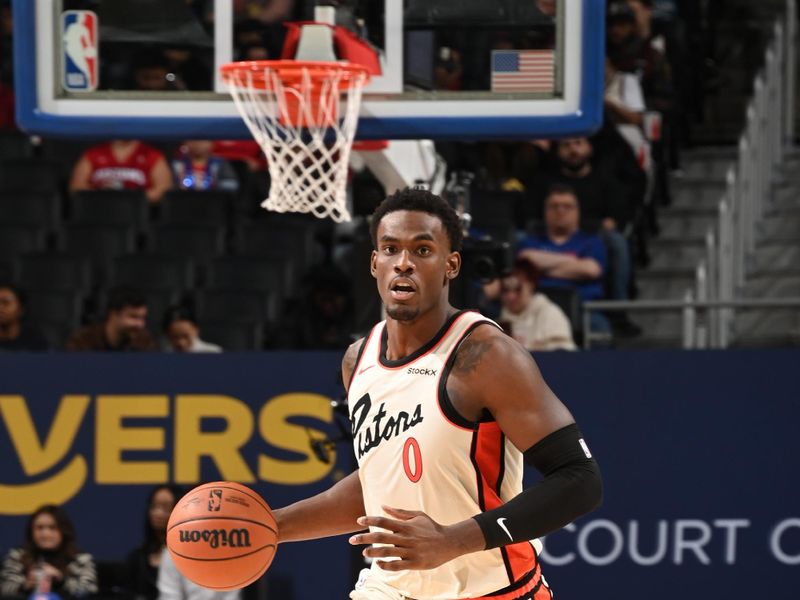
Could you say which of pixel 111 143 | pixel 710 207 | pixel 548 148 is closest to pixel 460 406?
pixel 548 148

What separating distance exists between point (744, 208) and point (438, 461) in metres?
7.57

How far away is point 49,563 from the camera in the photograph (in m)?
8.20

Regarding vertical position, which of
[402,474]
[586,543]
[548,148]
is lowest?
[586,543]

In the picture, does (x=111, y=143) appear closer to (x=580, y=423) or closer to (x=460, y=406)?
(x=580, y=423)

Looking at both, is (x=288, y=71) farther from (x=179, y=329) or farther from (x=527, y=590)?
(x=179, y=329)

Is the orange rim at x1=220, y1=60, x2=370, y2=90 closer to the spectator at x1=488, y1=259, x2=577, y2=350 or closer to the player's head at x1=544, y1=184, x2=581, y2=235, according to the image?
the spectator at x1=488, y1=259, x2=577, y2=350

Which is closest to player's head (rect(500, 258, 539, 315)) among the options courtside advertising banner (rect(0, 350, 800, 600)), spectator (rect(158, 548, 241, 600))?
courtside advertising banner (rect(0, 350, 800, 600))

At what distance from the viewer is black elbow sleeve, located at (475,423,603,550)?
4176 millimetres

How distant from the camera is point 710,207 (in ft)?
41.0

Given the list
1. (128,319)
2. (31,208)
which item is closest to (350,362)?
(128,319)

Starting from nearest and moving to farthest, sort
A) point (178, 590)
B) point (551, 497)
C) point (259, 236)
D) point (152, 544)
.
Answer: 1. point (551, 497)
2. point (178, 590)
3. point (152, 544)
4. point (259, 236)

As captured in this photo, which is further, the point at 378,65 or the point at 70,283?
the point at 70,283

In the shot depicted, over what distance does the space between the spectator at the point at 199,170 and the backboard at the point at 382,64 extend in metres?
4.47

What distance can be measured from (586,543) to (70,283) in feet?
13.9
